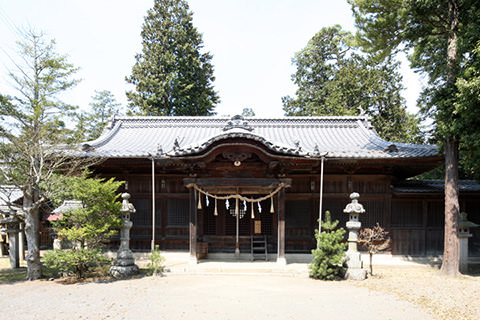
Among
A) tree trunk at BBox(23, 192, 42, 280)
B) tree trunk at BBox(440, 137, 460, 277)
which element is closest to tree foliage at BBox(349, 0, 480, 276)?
tree trunk at BBox(440, 137, 460, 277)

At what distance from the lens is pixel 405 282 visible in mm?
9180

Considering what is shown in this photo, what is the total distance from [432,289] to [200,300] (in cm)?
662

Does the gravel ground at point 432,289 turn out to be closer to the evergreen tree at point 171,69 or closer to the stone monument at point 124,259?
the stone monument at point 124,259

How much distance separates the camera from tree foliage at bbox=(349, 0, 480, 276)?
9.30m

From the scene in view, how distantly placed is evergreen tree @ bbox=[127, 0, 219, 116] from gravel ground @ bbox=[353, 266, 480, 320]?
2361cm

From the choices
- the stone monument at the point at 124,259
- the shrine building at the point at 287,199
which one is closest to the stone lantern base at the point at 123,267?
the stone monument at the point at 124,259

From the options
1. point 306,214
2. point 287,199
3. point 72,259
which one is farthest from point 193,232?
point 306,214

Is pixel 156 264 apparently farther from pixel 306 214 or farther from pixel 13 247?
pixel 13 247

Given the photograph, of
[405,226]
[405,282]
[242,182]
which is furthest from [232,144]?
[405,226]

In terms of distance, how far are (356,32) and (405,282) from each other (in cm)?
911

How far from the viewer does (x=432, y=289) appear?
839 cm

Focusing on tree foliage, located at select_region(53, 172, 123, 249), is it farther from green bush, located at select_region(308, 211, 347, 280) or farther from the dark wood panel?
the dark wood panel

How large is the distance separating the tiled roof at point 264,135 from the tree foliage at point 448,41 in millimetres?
A: 1650

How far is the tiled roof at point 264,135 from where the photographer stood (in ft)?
38.2
